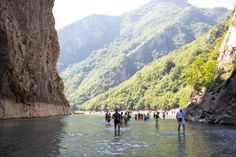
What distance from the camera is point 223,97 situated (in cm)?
6181

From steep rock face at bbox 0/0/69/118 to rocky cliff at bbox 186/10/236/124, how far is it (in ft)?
117

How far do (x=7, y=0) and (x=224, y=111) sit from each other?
43.8 m

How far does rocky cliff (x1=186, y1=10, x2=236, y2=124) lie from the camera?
195 ft

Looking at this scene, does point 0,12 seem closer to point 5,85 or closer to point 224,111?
point 5,85

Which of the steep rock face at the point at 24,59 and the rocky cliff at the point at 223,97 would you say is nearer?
the rocky cliff at the point at 223,97

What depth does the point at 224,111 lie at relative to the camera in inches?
2408

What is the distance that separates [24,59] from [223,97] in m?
42.2

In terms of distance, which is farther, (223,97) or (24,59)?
(24,59)

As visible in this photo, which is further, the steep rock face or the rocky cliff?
the steep rock face

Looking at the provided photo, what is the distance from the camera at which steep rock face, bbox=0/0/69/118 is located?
6481 centimetres

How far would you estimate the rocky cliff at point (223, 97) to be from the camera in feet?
195

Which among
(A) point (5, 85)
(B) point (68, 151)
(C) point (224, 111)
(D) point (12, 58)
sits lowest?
(B) point (68, 151)

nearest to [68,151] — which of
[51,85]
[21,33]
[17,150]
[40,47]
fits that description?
[17,150]

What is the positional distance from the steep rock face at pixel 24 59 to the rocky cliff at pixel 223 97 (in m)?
35.8
